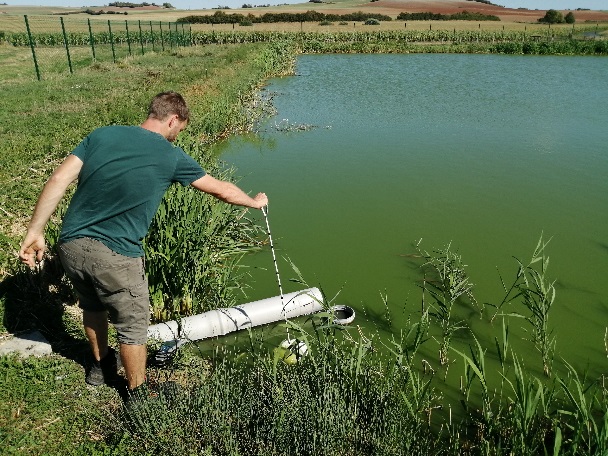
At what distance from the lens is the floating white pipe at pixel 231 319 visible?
4.05m

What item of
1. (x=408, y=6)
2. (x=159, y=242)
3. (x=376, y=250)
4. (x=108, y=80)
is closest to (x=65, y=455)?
(x=159, y=242)

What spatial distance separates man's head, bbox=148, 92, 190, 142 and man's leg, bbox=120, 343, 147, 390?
3.95ft

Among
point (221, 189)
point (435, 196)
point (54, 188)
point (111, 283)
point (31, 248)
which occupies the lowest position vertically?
point (435, 196)

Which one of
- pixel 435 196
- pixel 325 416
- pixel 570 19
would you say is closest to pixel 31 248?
pixel 325 416

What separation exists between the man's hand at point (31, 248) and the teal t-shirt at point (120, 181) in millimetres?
187

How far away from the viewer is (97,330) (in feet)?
10.2

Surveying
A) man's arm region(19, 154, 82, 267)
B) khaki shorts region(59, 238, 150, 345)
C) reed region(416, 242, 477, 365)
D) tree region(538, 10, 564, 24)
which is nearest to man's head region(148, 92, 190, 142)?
man's arm region(19, 154, 82, 267)

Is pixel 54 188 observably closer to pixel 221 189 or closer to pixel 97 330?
pixel 221 189

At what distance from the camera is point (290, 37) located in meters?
36.6

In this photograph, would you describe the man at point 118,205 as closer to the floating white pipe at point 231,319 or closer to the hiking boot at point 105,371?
the hiking boot at point 105,371

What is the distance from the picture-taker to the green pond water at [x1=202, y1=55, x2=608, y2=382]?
5141 millimetres

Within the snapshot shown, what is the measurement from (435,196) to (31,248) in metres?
6.07

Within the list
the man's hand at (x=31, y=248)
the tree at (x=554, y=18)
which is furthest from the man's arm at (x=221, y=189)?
the tree at (x=554, y=18)

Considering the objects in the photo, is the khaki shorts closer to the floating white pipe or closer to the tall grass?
the tall grass
